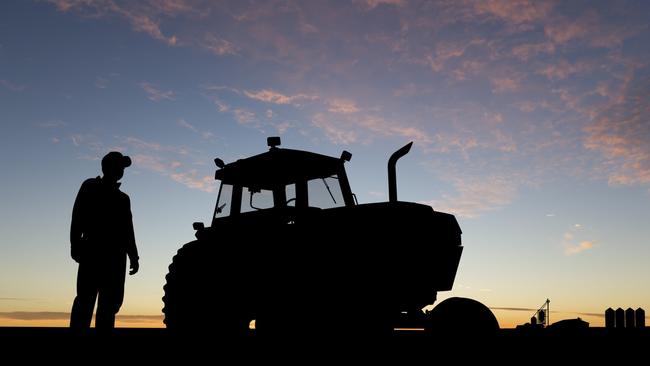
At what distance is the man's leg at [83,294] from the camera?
7.34m

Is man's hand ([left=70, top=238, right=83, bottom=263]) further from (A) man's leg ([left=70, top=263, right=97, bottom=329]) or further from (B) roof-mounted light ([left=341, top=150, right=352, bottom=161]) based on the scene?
(B) roof-mounted light ([left=341, top=150, right=352, bottom=161])

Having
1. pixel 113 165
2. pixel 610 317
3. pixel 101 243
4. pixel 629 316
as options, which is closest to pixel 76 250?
pixel 101 243

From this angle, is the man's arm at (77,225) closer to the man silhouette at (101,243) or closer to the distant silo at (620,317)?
the man silhouette at (101,243)

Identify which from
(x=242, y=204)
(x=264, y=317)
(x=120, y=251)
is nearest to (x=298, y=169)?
(x=242, y=204)

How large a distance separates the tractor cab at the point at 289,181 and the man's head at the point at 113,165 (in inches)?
88.1

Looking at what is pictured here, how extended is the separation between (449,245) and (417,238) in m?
0.56

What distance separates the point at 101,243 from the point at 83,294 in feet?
1.93

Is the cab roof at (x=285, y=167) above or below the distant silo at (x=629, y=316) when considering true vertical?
above

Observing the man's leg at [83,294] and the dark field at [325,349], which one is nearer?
the dark field at [325,349]

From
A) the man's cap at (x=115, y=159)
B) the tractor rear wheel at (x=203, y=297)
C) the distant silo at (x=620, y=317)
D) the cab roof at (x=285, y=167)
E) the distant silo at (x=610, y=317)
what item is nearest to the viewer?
the man's cap at (x=115, y=159)

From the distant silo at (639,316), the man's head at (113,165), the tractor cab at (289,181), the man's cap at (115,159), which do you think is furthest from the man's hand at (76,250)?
the distant silo at (639,316)

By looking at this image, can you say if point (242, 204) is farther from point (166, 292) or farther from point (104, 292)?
point (104, 292)

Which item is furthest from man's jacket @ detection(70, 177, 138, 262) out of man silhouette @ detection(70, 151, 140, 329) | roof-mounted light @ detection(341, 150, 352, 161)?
roof-mounted light @ detection(341, 150, 352, 161)

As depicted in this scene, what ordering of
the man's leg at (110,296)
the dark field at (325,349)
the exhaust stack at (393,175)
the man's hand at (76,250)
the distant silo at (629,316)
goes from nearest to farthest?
1. the dark field at (325,349)
2. the man's hand at (76,250)
3. the man's leg at (110,296)
4. the exhaust stack at (393,175)
5. the distant silo at (629,316)
